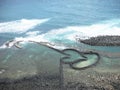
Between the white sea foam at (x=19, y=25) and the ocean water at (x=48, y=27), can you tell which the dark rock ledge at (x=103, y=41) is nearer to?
the ocean water at (x=48, y=27)

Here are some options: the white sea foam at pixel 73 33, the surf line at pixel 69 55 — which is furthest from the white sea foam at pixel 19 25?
the surf line at pixel 69 55

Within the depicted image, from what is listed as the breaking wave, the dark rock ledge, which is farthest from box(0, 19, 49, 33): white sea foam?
the dark rock ledge

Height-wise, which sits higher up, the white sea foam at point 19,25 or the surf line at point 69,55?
the white sea foam at point 19,25

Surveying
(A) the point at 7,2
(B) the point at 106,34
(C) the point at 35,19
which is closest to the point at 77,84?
(B) the point at 106,34

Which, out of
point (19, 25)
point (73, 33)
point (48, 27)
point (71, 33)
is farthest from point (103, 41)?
point (19, 25)

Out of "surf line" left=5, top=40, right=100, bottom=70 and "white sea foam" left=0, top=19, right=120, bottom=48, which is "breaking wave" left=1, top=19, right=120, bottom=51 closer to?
"white sea foam" left=0, top=19, right=120, bottom=48

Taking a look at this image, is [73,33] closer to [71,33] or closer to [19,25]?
[71,33]
